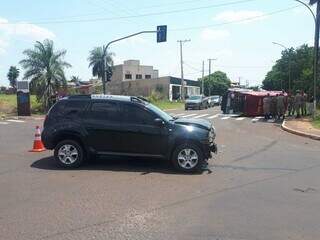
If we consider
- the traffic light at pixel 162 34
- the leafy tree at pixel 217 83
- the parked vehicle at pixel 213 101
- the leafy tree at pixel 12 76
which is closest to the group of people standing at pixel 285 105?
the traffic light at pixel 162 34

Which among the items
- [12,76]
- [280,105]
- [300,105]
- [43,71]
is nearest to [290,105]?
[300,105]

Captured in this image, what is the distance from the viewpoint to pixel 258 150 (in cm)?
1625

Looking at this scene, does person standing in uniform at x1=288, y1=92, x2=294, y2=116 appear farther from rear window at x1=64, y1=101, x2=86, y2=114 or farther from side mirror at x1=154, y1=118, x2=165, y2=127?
rear window at x1=64, y1=101, x2=86, y2=114

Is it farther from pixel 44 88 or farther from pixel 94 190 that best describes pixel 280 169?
pixel 44 88

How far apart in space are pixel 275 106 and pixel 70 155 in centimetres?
2337

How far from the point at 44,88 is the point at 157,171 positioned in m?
33.3

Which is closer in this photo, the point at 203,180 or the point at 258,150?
the point at 203,180

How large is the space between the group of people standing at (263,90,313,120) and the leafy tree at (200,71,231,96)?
9009 centimetres

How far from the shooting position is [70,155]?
12.2 m

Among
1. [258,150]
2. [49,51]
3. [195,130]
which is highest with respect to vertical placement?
[49,51]

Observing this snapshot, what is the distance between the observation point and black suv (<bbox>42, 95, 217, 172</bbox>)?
38.8 feet

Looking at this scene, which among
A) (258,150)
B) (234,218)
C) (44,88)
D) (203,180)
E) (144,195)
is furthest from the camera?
(44,88)

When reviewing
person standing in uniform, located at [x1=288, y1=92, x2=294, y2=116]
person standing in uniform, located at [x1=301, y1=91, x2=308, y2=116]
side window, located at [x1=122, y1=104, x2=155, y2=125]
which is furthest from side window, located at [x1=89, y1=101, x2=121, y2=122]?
person standing in uniform, located at [x1=288, y1=92, x2=294, y2=116]

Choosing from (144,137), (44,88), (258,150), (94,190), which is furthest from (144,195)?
(44,88)
